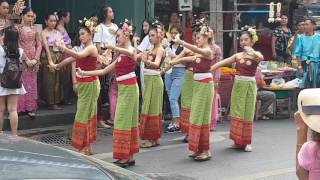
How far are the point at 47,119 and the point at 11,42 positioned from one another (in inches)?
72.9

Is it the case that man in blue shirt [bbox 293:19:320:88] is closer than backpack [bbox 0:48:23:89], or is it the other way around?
backpack [bbox 0:48:23:89]

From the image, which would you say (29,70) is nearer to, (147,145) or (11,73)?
(11,73)

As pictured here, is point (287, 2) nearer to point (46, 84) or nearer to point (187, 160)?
point (46, 84)

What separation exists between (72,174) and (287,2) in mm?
12893

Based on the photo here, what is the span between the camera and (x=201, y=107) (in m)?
7.46

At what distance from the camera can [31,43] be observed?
30.6 feet

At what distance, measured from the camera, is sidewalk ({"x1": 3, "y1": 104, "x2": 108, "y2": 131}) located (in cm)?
932

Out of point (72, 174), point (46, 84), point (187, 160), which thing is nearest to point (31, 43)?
point (46, 84)

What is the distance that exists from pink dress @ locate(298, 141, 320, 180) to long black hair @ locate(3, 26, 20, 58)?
550 cm

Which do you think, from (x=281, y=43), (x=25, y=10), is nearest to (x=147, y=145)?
(x=25, y=10)

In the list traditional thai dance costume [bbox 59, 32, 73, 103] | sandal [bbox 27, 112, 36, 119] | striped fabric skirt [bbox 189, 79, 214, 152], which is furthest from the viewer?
traditional thai dance costume [bbox 59, 32, 73, 103]

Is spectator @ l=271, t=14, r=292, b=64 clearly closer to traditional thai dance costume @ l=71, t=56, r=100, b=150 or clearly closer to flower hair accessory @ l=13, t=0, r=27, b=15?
flower hair accessory @ l=13, t=0, r=27, b=15

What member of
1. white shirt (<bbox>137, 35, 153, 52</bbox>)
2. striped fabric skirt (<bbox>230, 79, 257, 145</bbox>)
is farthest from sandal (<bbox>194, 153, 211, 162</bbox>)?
white shirt (<bbox>137, 35, 153, 52</bbox>)

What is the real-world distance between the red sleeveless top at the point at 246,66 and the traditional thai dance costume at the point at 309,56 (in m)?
3.41
